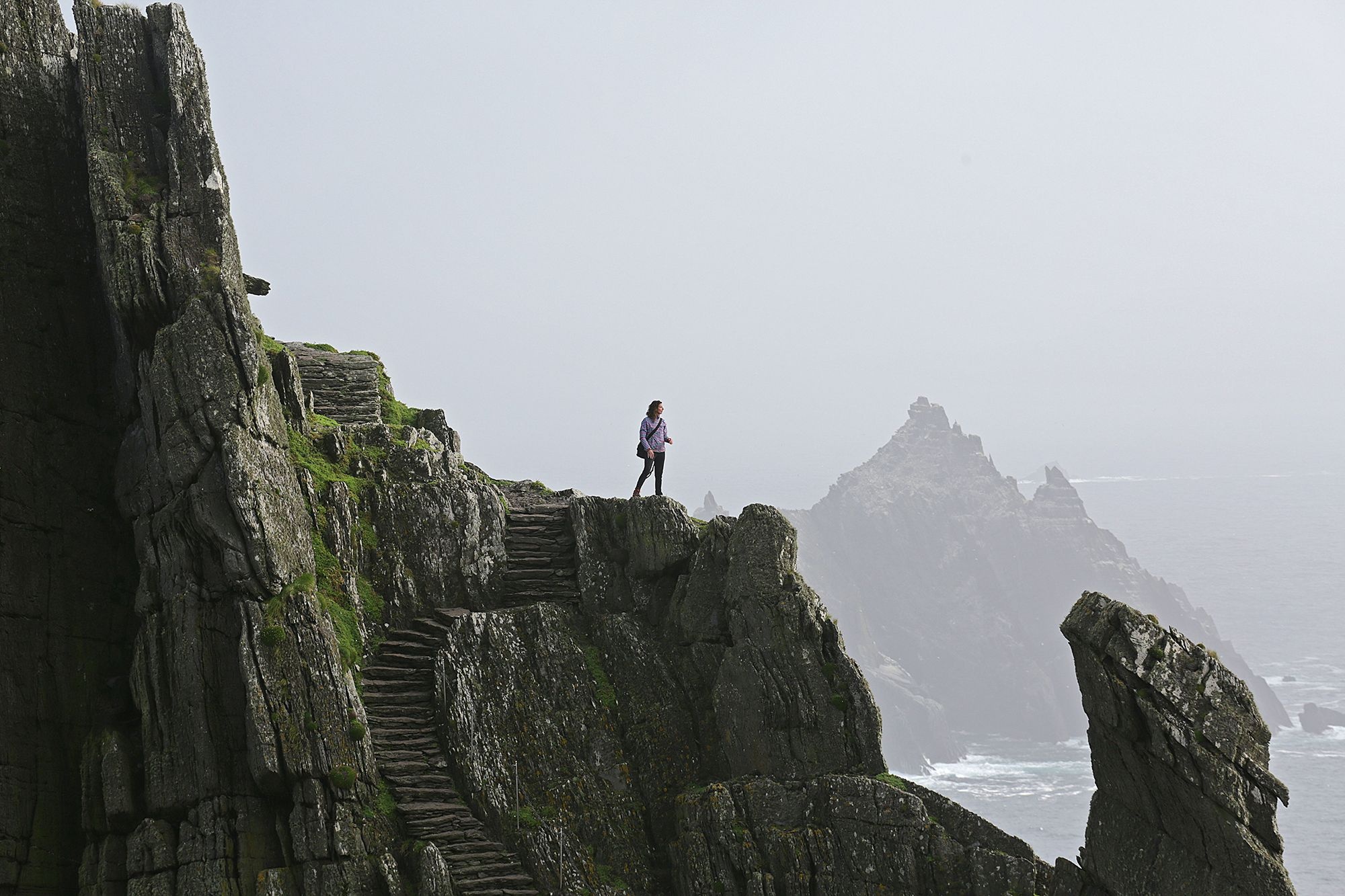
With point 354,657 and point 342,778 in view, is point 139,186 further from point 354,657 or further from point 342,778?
point 342,778

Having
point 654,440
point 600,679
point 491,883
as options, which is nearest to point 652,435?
point 654,440

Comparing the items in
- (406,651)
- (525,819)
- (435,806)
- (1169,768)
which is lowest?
(1169,768)


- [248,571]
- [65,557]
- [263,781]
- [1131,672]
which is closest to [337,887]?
[263,781]

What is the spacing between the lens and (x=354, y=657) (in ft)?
106

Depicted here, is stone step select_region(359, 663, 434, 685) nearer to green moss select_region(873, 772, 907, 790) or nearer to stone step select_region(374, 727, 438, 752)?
stone step select_region(374, 727, 438, 752)

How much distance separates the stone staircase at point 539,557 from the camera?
36781 millimetres

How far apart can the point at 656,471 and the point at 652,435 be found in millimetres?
1389

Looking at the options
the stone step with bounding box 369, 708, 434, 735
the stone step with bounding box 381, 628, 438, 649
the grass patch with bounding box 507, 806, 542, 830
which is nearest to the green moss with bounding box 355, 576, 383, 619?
the stone step with bounding box 381, 628, 438, 649

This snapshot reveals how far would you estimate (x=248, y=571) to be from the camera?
29.7 metres

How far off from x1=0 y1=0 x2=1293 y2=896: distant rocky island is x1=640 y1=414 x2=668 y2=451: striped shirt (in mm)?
2100

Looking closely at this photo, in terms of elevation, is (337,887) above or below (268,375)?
below

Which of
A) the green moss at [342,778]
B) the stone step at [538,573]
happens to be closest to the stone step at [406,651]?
the stone step at [538,573]

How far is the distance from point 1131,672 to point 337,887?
20.6m

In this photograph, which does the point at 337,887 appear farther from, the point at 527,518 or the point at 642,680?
the point at 527,518
